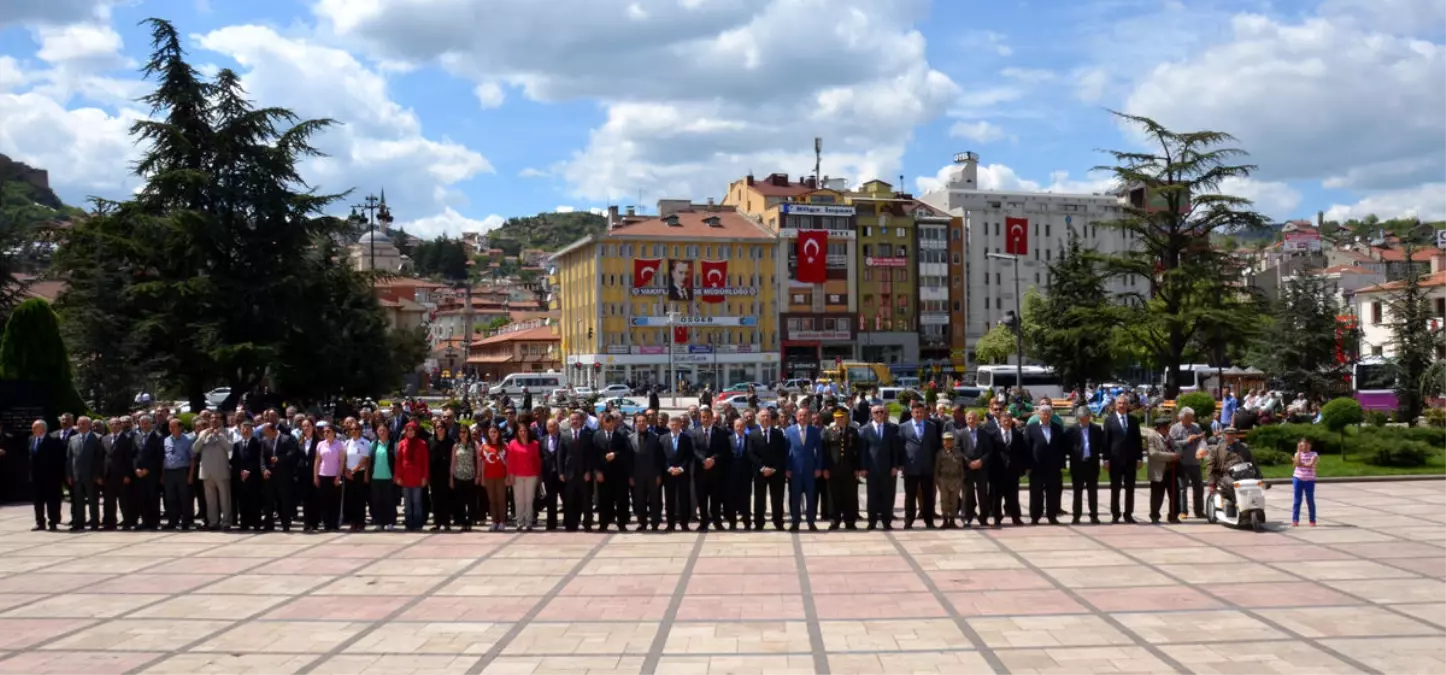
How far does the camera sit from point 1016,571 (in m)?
12.0

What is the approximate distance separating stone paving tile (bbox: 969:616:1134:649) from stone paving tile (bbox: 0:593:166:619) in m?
7.76

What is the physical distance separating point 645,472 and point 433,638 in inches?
256

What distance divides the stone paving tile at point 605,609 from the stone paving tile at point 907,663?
215 cm

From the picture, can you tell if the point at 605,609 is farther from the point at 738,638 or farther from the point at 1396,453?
the point at 1396,453

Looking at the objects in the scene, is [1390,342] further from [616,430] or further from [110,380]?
[110,380]

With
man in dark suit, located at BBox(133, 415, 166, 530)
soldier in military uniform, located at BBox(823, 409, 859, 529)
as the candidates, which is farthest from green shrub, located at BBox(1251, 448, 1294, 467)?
man in dark suit, located at BBox(133, 415, 166, 530)

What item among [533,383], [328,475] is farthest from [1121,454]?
[533,383]

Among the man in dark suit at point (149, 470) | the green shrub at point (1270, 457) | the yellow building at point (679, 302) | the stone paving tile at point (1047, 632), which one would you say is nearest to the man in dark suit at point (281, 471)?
the man in dark suit at point (149, 470)

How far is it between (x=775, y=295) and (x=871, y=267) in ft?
28.5

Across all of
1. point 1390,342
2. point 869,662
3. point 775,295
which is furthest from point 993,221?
point 869,662

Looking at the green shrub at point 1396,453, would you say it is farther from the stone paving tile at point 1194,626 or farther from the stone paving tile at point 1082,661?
the stone paving tile at point 1082,661

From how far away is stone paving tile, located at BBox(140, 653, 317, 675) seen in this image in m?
8.35

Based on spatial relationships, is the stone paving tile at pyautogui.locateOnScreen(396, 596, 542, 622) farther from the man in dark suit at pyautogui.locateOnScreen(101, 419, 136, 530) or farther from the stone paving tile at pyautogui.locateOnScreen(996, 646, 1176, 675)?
the man in dark suit at pyautogui.locateOnScreen(101, 419, 136, 530)

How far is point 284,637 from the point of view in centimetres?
948
